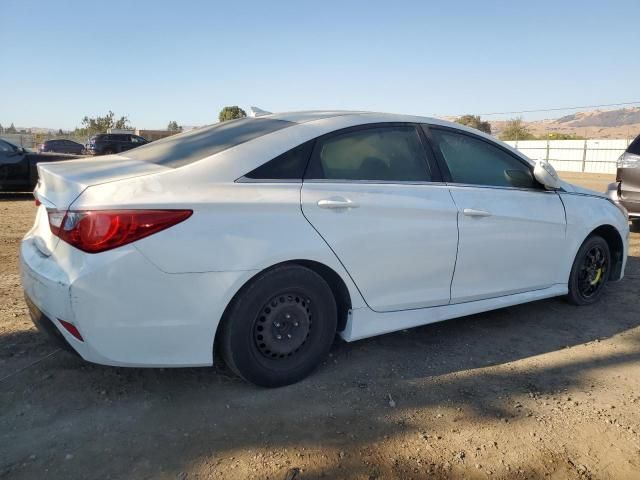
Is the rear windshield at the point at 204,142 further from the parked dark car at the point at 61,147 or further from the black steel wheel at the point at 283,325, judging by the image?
the parked dark car at the point at 61,147

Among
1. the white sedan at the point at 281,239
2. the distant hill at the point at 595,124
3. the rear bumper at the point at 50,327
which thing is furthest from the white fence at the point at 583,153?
the distant hill at the point at 595,124

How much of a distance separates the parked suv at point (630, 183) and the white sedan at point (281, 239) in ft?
14.4

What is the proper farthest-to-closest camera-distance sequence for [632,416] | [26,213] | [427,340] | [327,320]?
[26,213]
[427,340]
[327,320]
[632,416]

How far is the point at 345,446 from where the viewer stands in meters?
2.60

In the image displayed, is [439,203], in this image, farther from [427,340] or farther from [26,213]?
[26,213]

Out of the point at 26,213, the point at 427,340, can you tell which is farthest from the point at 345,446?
the point at 26,213

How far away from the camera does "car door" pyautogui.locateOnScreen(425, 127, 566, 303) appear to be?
373cm

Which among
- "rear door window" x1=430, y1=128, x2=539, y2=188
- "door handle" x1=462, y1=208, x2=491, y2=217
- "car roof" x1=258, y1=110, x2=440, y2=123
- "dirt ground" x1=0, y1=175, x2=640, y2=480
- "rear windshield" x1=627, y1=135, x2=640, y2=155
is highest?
"car roof" x1=258, y1=110, x2=440, y2=123

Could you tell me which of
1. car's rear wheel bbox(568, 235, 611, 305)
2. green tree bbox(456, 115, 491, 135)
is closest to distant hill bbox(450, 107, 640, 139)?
green tree bbox(456, 115, 491, 135)

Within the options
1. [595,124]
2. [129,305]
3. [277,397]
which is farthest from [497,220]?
[595,124]

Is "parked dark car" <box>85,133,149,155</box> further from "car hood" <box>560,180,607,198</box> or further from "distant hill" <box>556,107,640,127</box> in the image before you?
"distant hill" <box>556,107,640,127</box>

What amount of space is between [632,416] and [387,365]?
53.9 inches

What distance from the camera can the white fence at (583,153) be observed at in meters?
27.9

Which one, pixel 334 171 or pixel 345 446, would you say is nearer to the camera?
pixel 345 446
